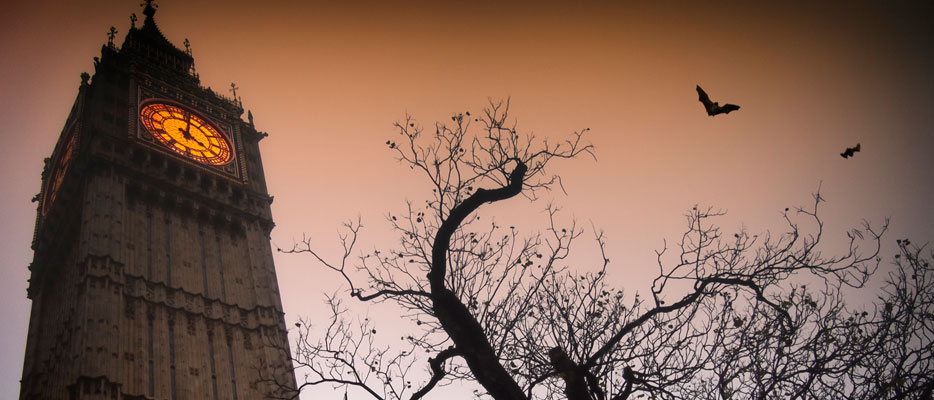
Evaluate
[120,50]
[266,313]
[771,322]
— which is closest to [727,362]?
[771,322]

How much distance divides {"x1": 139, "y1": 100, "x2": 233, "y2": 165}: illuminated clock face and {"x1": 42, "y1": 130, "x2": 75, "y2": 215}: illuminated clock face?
5282 millimetres

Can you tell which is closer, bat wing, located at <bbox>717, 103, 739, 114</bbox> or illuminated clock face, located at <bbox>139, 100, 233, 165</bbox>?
bat wing, located at <bbox>717, 103, 739, 114</bbox>

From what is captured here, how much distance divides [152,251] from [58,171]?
597 inches

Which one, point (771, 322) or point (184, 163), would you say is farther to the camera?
point (184, 163)

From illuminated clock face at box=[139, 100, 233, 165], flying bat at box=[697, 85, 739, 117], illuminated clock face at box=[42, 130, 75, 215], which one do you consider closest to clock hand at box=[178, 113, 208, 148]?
illuminated clock face at box=[139, 100, 233, 165]

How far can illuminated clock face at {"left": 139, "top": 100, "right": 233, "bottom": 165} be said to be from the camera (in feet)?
160

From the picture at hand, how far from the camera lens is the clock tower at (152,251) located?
3447 centimetres

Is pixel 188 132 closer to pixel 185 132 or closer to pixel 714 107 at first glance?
pixel 185 132

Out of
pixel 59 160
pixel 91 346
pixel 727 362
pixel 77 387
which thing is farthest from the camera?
pixel 59 160

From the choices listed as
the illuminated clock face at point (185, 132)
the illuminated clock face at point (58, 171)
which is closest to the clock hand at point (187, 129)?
the illuminated clock face at point (185, 132)

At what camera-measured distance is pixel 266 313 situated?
4209 cm

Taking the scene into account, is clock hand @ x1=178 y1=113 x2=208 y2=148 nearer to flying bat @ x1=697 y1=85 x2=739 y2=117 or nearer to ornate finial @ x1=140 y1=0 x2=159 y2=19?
ornate finial @ x1=140 y1=0 x2=159 y2=19

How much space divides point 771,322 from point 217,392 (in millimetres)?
30904

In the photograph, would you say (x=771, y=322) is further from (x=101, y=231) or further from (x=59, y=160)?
(x=59, y=160)
